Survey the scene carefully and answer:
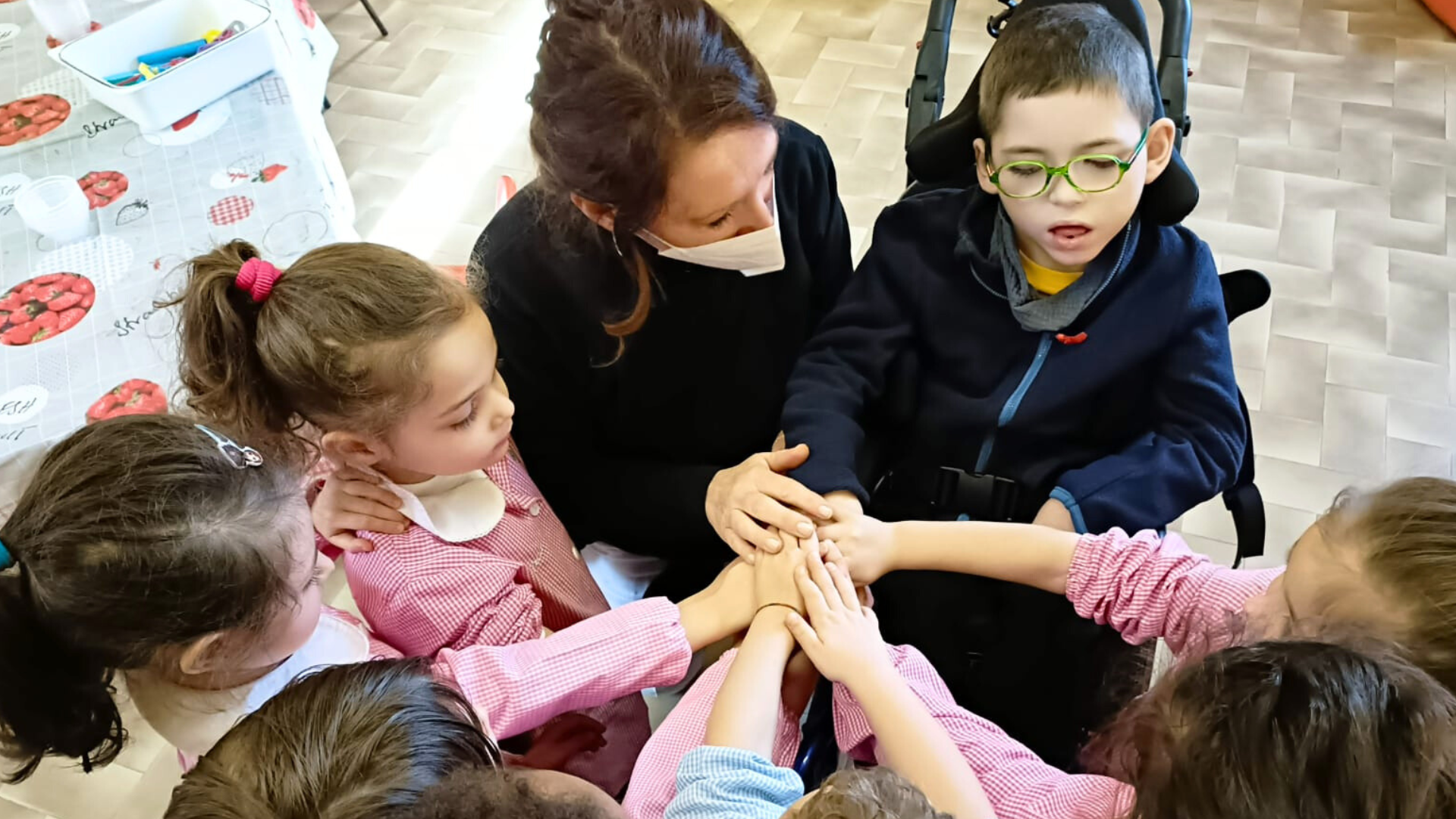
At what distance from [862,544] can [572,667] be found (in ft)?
1.27

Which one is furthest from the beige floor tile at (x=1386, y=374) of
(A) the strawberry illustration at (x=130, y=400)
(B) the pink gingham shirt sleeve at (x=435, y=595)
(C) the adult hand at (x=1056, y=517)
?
(A) the strawberry illustration at (x=130, y=400)

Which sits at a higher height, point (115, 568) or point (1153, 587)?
point (115, 568)

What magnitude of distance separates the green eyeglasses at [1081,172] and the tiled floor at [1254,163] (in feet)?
3.63

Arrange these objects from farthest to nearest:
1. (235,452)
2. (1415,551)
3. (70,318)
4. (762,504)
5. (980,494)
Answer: (70,318), (980,494), (762,504), (235,452), (1415,551)

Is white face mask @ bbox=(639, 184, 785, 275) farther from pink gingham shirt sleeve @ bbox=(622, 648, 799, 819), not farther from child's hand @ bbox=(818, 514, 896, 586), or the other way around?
pink gingham shirt sleeve @ bbox=(622, 648, 799, 819)

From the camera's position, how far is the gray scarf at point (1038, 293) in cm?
126

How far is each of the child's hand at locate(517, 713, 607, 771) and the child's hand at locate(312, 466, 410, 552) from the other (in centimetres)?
29

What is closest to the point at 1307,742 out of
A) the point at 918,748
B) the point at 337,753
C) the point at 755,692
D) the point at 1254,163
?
→ the point at 918,748

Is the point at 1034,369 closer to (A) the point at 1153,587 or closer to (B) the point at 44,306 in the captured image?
(A) the point at 1153,587

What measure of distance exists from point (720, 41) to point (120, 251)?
112cm

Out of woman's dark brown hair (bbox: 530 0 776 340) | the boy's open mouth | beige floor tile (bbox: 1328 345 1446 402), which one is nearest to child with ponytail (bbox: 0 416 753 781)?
woman's dark brown hair (bbox: 530 0 776 340)

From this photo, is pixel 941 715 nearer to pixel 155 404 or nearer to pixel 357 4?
pixel 155 404

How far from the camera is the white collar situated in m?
1.14

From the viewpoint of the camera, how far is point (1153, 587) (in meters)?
1.11
